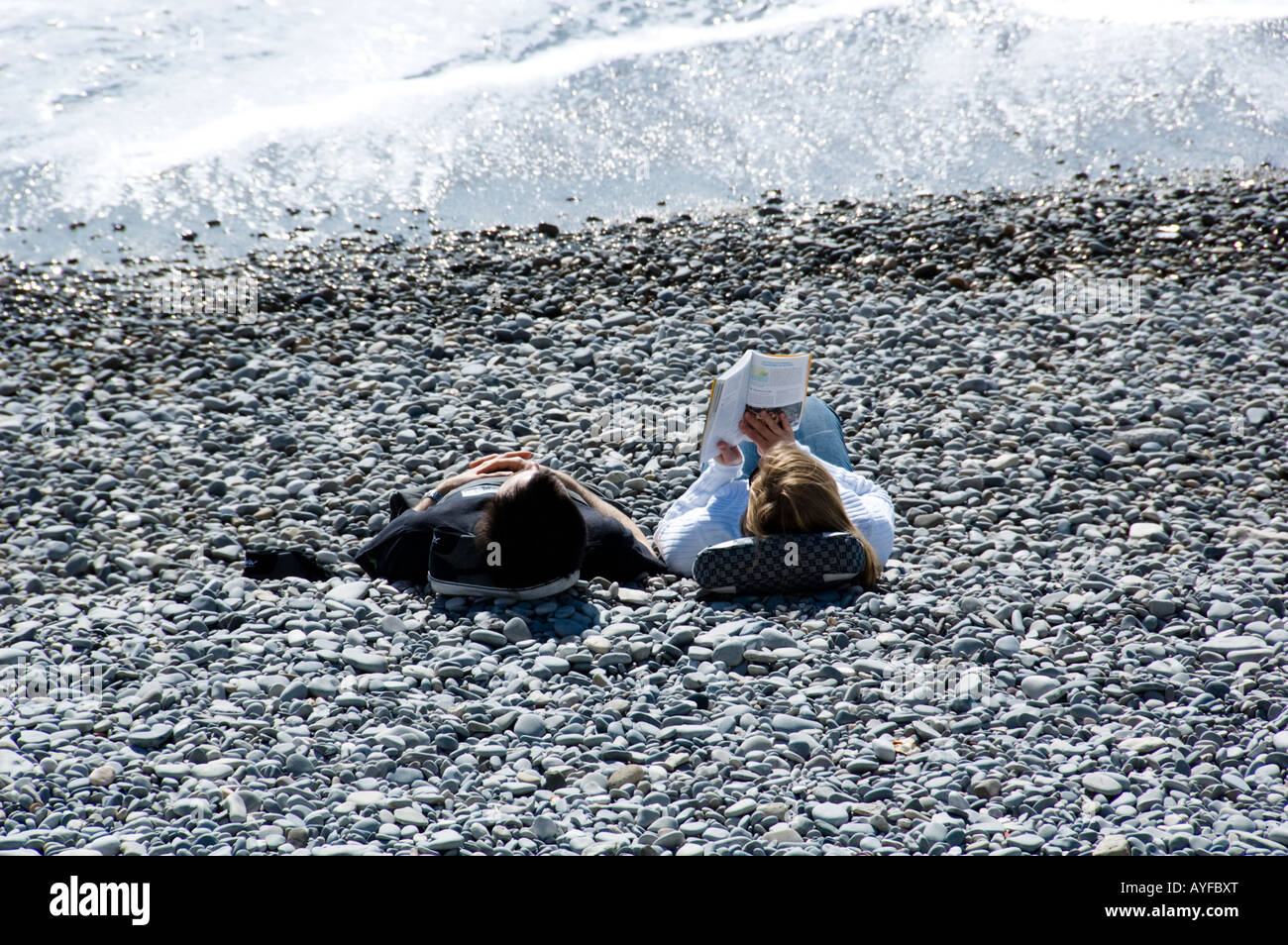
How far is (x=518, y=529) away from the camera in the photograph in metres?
5.49

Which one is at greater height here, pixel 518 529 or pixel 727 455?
pixel 727 455

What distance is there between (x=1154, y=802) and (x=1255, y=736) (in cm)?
69

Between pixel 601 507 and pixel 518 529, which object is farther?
pixel 601 507

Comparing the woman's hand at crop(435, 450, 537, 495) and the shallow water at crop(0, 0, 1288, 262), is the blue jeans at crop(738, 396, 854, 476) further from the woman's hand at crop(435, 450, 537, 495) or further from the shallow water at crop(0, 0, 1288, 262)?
the shallow water at crop(0, 0, 1288, 262)

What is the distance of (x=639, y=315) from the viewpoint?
387 inches

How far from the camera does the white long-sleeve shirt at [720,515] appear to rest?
588cm

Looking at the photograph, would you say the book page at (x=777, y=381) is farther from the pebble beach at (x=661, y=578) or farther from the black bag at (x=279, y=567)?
the black bag at (x=279, y=567)

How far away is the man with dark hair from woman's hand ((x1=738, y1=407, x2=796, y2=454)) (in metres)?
0.78

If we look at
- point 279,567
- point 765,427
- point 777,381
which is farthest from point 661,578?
point 279,567

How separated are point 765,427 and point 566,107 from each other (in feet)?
38.7

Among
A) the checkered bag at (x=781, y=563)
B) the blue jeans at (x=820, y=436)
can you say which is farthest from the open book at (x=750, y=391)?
the checkered bag at (x=781, y=563)

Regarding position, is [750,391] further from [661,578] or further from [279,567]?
[279,567]

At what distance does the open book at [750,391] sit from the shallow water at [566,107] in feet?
22.8

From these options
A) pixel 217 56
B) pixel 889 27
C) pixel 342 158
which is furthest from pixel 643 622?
pixel 217 56
